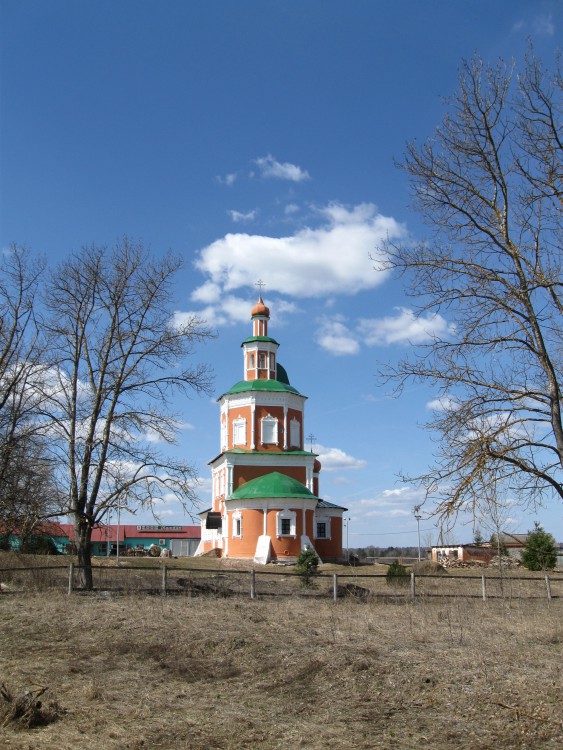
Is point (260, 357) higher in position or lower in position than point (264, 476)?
higher

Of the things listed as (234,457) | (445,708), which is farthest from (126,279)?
(234,457)

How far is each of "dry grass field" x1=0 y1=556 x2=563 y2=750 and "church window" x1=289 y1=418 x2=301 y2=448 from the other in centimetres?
3424

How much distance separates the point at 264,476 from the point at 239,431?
5.43m

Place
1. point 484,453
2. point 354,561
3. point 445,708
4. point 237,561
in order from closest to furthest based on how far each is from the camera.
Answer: point 445,708, point 484,453, point 237,561, point 354,561

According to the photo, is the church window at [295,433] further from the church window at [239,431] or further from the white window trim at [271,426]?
the church window at [239,431]

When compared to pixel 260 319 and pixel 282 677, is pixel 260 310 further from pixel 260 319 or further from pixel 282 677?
pixel 282 677

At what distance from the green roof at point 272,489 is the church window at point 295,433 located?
16.9ft

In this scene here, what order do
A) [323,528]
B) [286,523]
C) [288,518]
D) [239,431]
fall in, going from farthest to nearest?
1. [239,431]
2. [323,528]
3. [286,523]
4. [288,518]

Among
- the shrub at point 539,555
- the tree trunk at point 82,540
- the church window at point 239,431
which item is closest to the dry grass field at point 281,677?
the tree trunk at point 82,540

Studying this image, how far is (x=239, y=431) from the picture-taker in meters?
50.3

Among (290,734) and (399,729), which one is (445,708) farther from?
(290,734)

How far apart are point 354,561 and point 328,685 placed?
38645mm

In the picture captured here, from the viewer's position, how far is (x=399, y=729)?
8.10m

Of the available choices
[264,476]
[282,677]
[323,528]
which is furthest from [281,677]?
[323,528]
